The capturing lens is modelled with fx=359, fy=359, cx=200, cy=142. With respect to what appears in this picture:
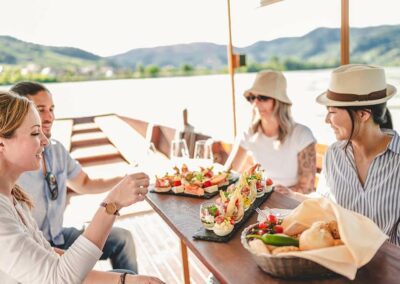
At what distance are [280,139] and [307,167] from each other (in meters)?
0.29

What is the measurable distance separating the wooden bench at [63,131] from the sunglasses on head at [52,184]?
14.3 ft

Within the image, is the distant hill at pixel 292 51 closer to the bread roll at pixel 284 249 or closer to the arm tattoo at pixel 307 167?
the arm tattoo at pixel 307 167

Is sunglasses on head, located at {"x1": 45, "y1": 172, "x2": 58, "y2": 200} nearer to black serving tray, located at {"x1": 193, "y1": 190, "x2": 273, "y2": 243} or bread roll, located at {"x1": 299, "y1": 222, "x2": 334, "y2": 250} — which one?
black serving tray, located at {"x1": 193, "y1": 190, "x2": 273, "y2": 243}

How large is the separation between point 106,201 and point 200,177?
0.75m

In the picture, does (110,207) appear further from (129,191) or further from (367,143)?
(367,143)

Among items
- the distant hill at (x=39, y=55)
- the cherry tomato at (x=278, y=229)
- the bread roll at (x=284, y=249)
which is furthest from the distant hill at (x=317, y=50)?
the bread roll at (x=284, y=249)

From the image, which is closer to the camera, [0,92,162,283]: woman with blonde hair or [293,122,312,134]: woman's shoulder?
[0,92,162,283]: woman with blonde hair

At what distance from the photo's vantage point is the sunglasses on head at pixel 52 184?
79.4 inches

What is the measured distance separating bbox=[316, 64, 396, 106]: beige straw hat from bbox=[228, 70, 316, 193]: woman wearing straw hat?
1.00 meters

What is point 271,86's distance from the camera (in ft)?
8.91

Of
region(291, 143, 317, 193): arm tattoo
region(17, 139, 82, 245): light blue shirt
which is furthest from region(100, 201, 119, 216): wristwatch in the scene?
region(291, 143, 317, 193): arm tattoo

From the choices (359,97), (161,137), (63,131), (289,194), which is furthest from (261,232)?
(63,131)

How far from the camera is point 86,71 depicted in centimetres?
855

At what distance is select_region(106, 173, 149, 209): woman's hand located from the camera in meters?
1.32
